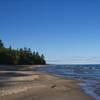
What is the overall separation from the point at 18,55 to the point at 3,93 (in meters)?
113

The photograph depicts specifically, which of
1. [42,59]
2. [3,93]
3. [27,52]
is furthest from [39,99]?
[42,59]

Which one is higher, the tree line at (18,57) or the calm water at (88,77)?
the tree line at (18,57)

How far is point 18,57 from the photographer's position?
427 feet

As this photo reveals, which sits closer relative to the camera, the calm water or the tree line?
the calm water

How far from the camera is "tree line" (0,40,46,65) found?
389 ft

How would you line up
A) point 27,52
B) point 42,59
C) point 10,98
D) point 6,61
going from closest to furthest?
point 10,98 < point 6,61 < point 27,52 < point 42,59

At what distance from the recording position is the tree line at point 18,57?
119 meters

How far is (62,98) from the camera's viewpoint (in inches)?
756

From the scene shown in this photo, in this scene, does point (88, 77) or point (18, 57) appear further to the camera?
point (18, 57)

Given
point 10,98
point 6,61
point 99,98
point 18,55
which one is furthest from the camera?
point 18,55

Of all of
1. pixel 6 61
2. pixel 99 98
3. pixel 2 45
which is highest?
pixel 2 45

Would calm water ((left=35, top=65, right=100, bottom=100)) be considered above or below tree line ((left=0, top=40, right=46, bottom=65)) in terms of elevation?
below

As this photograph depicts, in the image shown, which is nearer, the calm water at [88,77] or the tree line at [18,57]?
the calm water at [88,77]

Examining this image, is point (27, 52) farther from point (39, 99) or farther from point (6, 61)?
point (39, 99)
